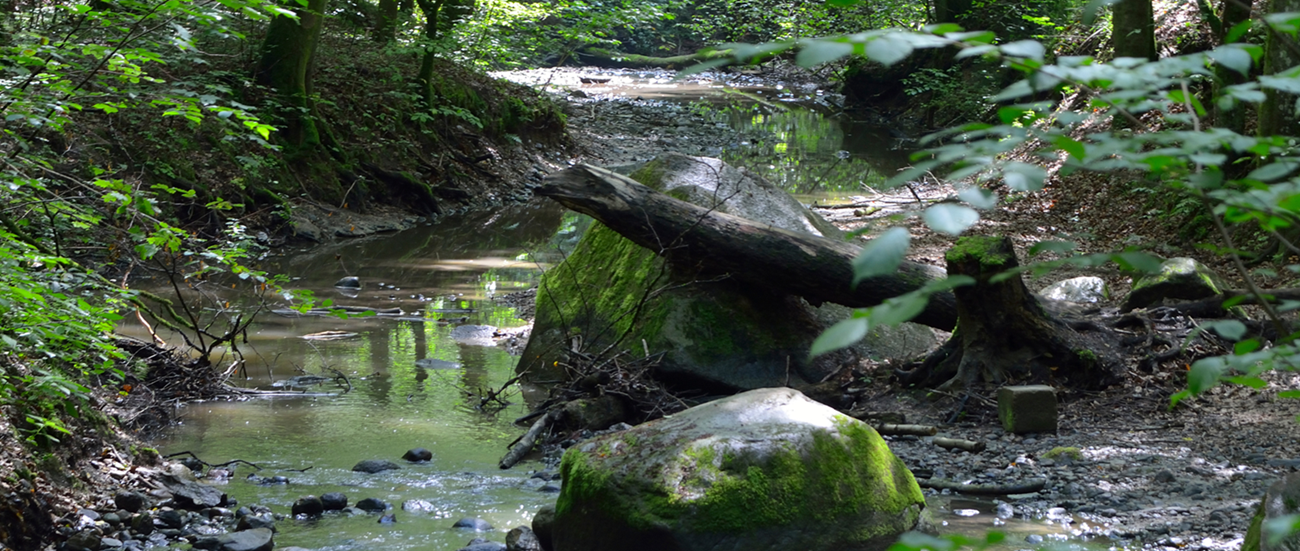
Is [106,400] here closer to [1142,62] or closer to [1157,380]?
[1142,62]

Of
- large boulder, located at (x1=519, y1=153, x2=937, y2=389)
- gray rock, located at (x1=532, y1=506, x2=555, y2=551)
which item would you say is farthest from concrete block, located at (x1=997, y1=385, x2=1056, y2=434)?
gray rock, located at (x1=532, y1=506, x2=555, y2=551)

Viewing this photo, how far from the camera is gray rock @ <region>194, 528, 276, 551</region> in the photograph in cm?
419

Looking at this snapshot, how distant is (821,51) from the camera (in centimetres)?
132

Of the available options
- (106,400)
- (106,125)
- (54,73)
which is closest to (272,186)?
(106,125)

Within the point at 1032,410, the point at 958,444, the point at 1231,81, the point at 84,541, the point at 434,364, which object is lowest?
the point at 434,364

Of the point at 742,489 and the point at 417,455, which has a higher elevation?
the point at 742,489

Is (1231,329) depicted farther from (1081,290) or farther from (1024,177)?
(1081,290)

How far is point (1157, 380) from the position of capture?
20.8 feet

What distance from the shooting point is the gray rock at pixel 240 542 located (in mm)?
4188

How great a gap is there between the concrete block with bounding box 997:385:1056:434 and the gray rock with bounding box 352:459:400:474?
368 cm

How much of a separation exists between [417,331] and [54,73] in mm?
5124

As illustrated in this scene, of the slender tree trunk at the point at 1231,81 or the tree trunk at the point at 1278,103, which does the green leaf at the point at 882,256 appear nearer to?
the tree trunk at the point at 1278,103

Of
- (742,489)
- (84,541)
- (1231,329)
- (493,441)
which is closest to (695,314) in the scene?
(493,441)

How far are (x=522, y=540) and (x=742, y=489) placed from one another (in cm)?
109
